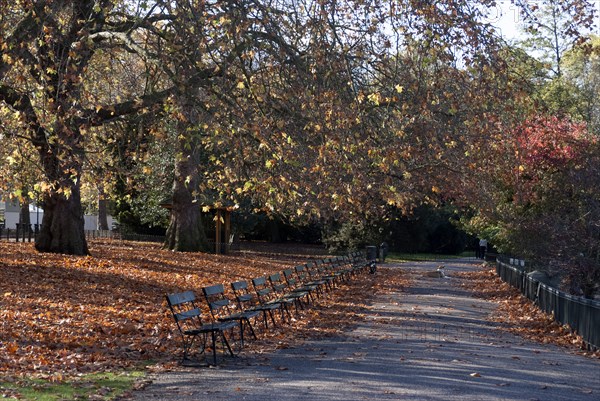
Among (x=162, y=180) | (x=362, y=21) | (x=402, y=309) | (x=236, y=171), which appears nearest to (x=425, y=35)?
(x=362, y=21)

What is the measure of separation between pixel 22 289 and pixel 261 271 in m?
16.5

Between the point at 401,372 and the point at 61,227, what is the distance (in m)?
19.2

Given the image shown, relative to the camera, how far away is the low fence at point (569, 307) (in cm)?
1568

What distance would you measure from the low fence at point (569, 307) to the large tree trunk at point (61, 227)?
13491 mm

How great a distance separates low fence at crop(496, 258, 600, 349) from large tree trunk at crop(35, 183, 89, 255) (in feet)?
44.3

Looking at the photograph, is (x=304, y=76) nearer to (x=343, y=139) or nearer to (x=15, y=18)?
(x=343, y=139)

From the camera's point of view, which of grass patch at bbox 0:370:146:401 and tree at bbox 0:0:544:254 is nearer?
grass patch at bbox 0:370:146:401

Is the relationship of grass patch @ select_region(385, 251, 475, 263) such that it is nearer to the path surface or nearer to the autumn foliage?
the autumn foliage

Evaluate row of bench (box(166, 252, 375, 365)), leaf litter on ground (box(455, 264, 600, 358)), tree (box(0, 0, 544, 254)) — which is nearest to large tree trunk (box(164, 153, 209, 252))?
row of bench (box(166, 252, 375, 365))

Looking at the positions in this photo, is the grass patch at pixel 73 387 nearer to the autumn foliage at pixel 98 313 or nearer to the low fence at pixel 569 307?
the autumn foliage at pixel 98 313

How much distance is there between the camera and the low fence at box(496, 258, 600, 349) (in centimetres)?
1568

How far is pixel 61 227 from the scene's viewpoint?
95.0 feet

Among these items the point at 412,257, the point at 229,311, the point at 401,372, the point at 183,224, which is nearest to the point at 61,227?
the point at 229,311

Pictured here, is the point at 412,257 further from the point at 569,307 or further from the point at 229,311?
the point at 569,307
